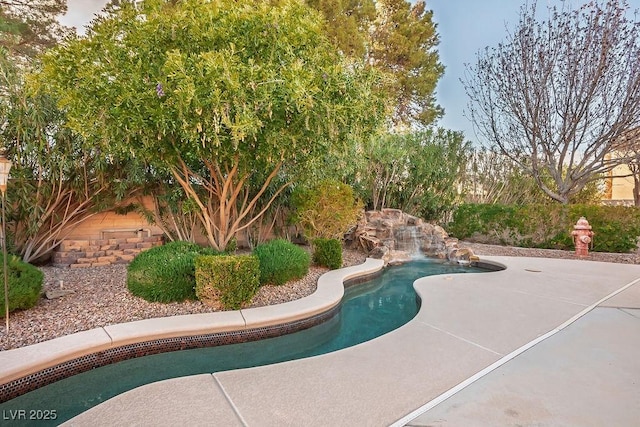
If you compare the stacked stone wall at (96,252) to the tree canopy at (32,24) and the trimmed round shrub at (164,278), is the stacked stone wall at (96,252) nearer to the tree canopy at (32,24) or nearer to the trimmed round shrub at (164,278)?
the trimmed round shrub at (164,278)

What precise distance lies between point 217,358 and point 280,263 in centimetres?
233

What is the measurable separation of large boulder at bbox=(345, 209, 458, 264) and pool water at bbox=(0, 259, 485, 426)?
3914 mm

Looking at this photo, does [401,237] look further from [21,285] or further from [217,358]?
[21,285]

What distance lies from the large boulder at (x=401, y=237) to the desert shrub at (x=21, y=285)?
7165 millimetres

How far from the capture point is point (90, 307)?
14.0 ft

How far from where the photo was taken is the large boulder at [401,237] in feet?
31.9

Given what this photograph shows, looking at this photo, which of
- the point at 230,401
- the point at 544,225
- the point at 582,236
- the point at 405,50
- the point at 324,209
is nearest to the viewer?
the point at 230,401

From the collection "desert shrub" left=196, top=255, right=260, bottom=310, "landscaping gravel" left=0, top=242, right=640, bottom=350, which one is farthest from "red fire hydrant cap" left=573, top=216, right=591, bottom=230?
"desert shrub" left=196, top=255, right=260, bottom=310

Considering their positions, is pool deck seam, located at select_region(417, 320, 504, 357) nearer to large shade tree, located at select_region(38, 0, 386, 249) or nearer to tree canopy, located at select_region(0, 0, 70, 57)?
large shade tree, located at select_region(38, 0, 386, 249)

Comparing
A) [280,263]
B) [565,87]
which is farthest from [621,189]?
[280,263]

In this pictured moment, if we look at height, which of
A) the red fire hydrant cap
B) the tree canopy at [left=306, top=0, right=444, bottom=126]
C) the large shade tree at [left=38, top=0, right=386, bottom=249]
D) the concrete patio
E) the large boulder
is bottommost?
the concrete patio

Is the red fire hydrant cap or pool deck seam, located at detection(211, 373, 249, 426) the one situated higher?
the red fire hydrant cap

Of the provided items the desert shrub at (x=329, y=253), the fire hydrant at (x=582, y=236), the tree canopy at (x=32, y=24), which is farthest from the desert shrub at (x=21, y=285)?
the fire hydrant at (x=582, y=236)

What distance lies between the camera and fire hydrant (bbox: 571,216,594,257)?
918 cm
